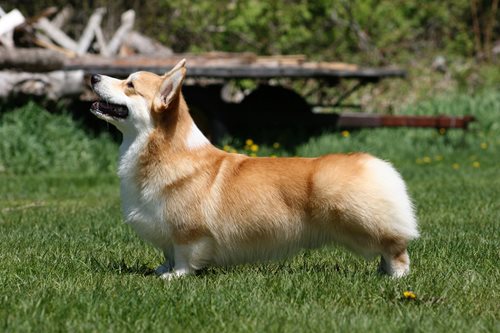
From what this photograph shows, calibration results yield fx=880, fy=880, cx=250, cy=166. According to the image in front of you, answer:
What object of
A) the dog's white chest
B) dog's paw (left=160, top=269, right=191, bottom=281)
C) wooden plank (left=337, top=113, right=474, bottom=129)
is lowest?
wooden plank (left=337, top=113, right=474, bottom=129)

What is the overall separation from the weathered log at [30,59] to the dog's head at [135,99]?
5909mm

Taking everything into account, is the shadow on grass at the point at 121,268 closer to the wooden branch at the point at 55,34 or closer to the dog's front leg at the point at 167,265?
the dog's front leg at the point at 167,265

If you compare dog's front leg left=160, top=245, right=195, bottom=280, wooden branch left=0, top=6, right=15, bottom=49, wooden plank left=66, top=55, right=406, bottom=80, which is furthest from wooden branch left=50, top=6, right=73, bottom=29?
dog's front leg left=160, top=245, right=195, bottom=280

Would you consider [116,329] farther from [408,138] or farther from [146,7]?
[146,7]

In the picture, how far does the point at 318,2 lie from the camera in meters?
15.8

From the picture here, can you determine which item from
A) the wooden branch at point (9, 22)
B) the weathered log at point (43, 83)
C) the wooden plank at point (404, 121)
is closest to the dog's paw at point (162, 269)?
the weathered log at point (43, 83)

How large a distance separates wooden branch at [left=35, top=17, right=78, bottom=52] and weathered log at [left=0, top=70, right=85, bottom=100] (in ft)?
6.57

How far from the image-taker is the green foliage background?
15.4m

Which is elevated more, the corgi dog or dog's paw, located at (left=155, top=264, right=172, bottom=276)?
the corgi dog

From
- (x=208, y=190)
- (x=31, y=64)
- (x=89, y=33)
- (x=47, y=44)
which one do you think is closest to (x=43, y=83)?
(x=31, y=64)

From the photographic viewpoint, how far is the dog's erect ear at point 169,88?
446cm

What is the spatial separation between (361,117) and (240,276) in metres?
8.06

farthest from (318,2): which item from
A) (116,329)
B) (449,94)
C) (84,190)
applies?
(116,329)

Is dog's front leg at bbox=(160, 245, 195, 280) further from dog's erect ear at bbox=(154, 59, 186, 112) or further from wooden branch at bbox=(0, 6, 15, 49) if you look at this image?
wooden branch at bbox=(0, 6, 15, 49)
